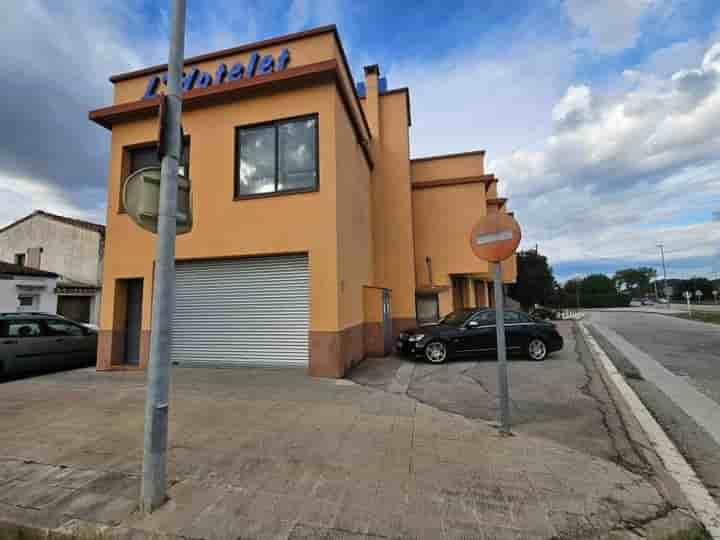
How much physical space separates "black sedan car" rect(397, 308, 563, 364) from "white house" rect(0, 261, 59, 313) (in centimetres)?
1741

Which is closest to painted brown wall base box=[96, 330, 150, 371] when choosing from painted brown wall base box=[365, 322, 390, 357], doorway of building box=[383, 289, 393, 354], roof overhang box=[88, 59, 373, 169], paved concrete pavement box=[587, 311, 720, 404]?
roof overhang box=[88, 59, 373, 169]

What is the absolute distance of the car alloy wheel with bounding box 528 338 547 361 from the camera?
966 centimetres

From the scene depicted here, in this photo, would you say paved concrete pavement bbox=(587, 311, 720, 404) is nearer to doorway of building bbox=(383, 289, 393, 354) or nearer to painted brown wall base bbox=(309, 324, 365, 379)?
painted brown wall base bbox=(309, 324, 365, 379)

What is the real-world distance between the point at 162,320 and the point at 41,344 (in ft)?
27.1

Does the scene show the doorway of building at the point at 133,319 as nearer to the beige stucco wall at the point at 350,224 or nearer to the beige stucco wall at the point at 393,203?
the beige stucco wall at the point at 350,224

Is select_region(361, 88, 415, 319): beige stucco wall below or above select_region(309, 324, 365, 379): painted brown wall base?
above

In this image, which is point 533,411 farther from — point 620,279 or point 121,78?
point 620,279

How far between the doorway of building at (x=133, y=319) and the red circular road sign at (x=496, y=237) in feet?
28.5

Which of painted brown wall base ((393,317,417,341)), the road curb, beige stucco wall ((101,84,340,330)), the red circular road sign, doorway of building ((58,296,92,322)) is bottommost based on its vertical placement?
the road curb

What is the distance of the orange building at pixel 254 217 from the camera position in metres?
7.73

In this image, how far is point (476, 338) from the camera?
9.40m

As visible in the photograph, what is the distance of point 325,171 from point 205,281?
13.3ft

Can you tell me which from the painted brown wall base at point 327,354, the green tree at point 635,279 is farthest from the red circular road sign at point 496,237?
the green tree at point 635,279

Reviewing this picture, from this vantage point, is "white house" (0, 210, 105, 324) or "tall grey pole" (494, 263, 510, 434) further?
"white house" (0, 210, 105, 324)
